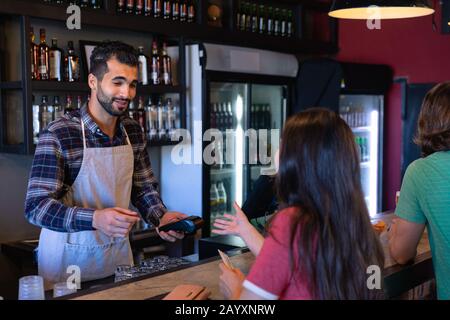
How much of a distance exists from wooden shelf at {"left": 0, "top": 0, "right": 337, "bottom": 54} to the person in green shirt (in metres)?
2.19

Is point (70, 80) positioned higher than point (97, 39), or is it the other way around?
point (97, 39)

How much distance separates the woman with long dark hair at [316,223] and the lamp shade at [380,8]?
1298 mm

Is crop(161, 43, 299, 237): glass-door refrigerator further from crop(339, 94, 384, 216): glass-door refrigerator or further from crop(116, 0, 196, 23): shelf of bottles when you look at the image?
crop(339, 94, 384, 216): glass-door refrigerator

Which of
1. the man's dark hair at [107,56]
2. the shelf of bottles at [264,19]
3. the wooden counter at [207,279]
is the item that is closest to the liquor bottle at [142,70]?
the shelf of bottles at [264,19]

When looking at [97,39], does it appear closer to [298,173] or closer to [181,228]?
[181,228]

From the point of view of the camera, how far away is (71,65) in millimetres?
3520

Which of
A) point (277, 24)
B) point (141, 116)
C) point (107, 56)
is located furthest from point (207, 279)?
point (277, 24)

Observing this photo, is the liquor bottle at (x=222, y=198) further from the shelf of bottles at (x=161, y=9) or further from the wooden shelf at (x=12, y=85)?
the wooden shelf at (x=12, y=85)

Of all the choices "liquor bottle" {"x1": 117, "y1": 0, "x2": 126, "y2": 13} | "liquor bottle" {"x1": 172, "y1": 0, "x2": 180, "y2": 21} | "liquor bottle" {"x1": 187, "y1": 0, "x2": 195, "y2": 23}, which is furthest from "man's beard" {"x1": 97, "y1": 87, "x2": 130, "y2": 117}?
"liquor bottle" {"x1": 187, "y1": 0, "x2": 195, "y2": 23}

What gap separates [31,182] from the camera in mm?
2301

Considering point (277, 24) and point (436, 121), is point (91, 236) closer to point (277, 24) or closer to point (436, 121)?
point (436, 121)
